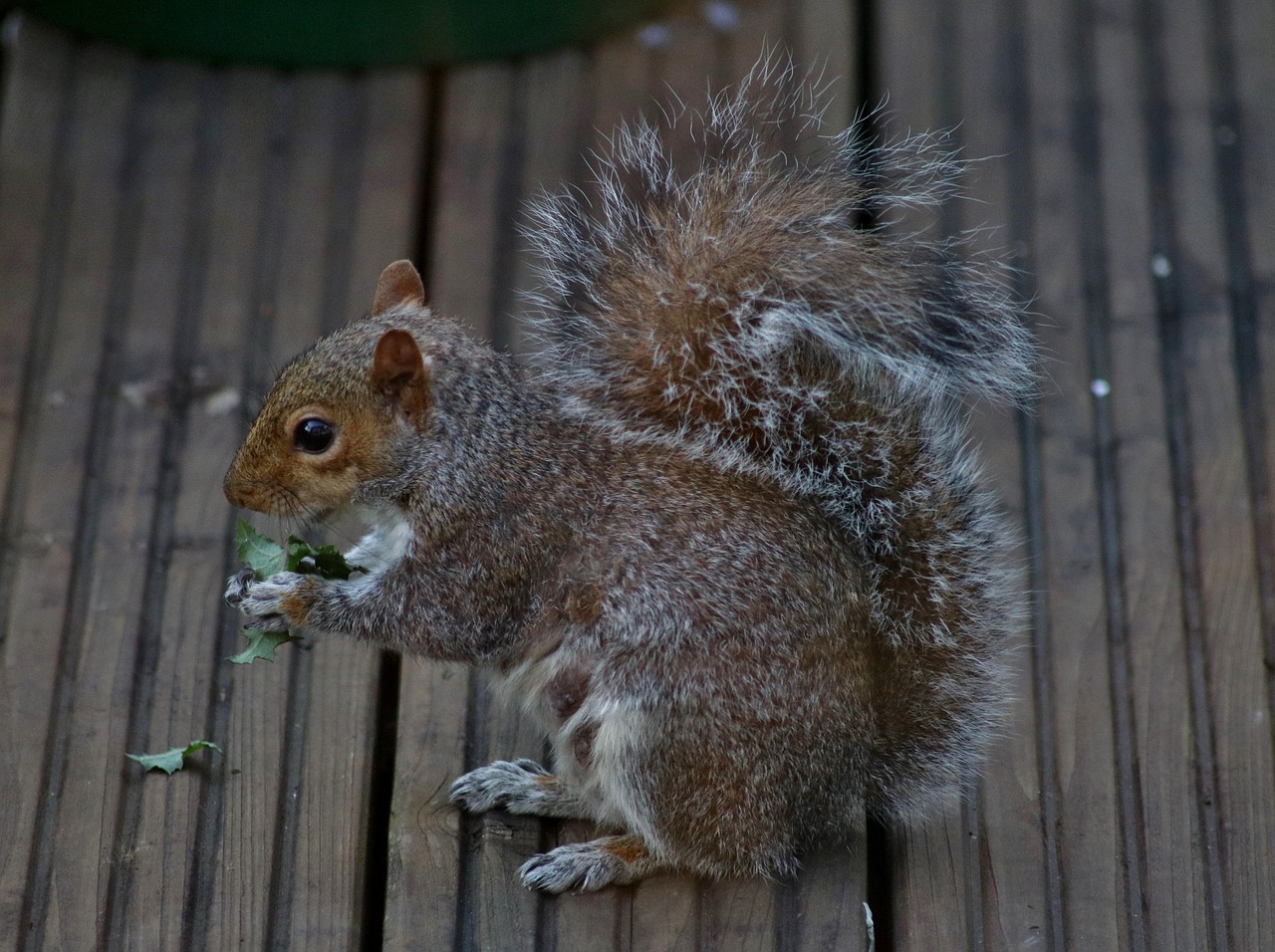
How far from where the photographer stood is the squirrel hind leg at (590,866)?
7.65 ft

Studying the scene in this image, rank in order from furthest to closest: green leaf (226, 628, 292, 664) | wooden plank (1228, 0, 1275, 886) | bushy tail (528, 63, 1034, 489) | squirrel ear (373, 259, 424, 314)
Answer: wooden plank (1228, 0, 1275, 886) < squirrel ear (373, 259, 424, 314) < green leaf (226, 628, 292, 664) < bushy tail (528, 63, 1034, 489)

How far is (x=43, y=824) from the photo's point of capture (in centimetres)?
239

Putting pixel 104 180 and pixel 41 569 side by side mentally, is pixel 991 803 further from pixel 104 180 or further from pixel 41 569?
pixel 104 180

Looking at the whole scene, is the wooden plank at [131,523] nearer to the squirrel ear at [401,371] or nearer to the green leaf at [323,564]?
the green leaf at [323,564]

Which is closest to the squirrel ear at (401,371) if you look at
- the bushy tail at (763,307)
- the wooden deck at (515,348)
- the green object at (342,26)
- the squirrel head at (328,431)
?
the squirrel head at (328,431)

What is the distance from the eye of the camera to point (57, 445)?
296 centimetres

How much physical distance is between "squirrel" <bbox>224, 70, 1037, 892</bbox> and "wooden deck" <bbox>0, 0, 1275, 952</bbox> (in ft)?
0.44

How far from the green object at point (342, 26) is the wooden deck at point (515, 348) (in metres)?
0.05

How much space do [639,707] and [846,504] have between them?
1.34 ft

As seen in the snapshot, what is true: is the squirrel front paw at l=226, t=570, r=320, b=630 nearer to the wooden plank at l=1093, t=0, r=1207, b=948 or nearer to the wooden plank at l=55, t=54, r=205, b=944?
the wooden plank at l=55, t=54, r=205, b=944

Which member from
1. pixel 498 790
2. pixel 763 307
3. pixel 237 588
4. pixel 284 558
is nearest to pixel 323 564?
pixel 284 558

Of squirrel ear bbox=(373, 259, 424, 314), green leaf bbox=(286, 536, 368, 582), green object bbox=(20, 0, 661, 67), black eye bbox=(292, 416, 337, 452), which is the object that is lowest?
green leaf bbox=(286, 536, 368, 582)

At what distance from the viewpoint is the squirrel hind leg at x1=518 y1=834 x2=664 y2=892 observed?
233 cm

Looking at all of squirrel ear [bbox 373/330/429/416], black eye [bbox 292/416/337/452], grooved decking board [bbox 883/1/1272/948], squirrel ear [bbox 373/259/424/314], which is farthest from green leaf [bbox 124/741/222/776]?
grooved decking board [bbox 883/1/1272/948]
